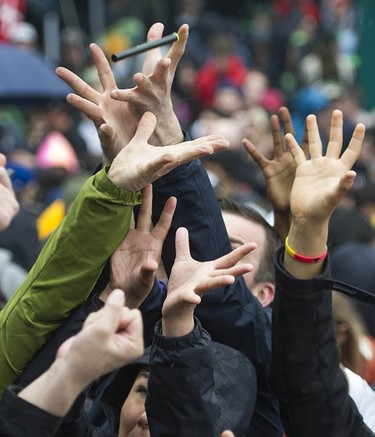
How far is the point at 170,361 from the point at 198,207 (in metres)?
0.67

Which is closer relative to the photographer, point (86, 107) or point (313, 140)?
point (86, 107)

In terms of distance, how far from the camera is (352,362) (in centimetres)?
437

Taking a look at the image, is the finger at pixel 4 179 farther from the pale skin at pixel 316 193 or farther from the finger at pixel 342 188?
the finger at pixel 342 188

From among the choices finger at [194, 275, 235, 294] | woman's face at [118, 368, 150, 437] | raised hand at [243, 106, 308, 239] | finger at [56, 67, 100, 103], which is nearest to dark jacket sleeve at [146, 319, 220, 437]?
finger at [194, 275, 235, 294]

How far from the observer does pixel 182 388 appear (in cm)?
290

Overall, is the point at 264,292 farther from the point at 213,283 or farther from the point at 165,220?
the point at 213,283

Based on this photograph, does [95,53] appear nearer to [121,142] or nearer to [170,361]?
[121,142]

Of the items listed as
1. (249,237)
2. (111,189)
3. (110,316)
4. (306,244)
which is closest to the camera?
(110,316)

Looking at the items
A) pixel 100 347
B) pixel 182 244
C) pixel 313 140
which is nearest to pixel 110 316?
pixel 100 347

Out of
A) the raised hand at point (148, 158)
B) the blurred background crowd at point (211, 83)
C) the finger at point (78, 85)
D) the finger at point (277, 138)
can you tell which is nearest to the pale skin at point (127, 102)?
the finger at point (78, 85)

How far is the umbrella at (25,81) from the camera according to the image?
903 cm

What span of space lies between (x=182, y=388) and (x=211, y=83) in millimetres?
13026

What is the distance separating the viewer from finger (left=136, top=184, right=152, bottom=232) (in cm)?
333

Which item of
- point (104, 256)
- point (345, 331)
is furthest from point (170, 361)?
point (345, 331)
